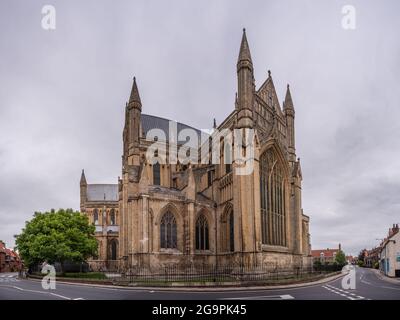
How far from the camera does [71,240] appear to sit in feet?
162

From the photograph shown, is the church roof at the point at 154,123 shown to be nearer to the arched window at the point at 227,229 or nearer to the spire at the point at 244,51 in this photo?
the arched window at the point at 227,229

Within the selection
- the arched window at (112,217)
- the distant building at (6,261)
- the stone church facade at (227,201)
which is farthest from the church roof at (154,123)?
the distant building at (6,261)

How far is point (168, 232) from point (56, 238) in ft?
48.8

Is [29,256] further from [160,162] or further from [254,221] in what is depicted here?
[254,221]

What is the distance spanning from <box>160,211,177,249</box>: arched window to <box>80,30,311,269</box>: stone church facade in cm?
10

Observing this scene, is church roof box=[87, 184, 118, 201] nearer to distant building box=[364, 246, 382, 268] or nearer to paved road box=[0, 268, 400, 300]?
paved road box=[0, 268, 400, 300]

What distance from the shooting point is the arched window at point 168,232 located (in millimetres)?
40847

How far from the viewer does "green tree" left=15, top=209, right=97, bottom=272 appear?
153 feet

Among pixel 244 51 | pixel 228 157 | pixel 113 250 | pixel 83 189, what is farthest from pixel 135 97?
pixel 83 189

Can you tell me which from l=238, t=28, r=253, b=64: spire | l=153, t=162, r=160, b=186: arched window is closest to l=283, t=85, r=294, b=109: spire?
l=238, t=28, r=253, b=64: spire
